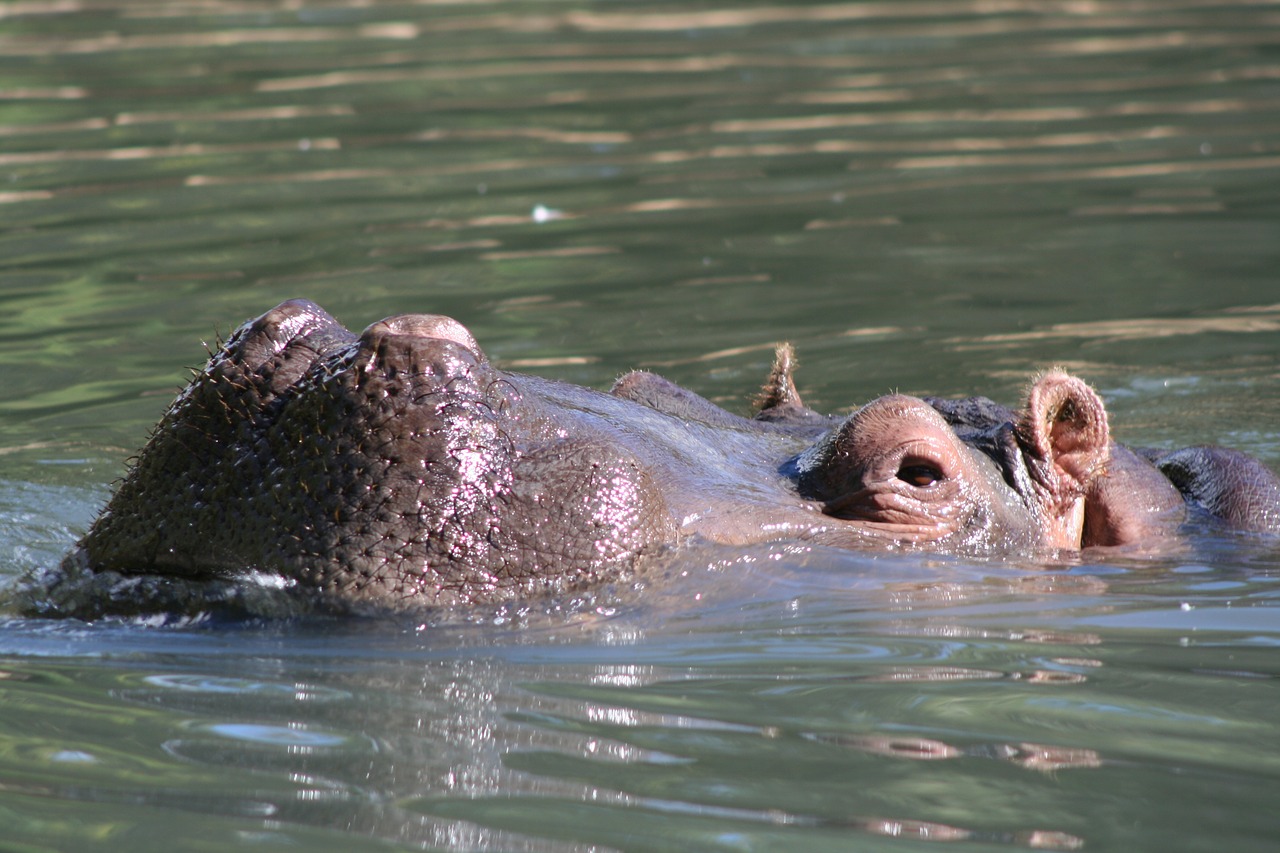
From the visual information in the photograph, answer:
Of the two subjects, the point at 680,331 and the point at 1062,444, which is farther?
the point at 680,331

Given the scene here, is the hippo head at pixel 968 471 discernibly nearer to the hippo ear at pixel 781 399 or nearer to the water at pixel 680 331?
the water at pixel 680 331

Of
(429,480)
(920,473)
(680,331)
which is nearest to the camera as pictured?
(429,480)

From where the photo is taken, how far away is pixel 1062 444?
5328mm

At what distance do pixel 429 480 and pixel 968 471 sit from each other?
174 centimetres

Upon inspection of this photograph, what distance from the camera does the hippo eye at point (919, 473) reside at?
4891 mm

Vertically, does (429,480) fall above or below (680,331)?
below

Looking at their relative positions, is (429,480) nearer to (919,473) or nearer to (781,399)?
(919,473)

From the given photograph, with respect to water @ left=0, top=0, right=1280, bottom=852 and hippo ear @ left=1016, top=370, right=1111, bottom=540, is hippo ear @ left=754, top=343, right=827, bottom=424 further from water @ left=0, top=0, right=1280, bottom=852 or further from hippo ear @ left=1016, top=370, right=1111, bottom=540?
water @ left=0, top=0, right=1280, bottom=852

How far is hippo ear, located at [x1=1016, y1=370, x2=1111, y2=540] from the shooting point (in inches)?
203

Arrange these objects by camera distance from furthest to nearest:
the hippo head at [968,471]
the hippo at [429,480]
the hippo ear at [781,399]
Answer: the hippo ear at [781,399] < the hippo head at [968,471] < the hippo at [429,480]

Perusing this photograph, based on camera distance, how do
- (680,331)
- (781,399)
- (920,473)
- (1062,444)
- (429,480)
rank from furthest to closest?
(680,331)
(781,399)
(1062,444)
(920,473)
(429,480)

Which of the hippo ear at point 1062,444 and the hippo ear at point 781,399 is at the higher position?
the hippo ear at point 781,399

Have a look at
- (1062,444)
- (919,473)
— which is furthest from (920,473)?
(1062,444)

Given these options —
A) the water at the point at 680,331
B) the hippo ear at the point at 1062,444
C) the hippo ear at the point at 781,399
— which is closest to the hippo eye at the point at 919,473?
the water at the point at 680,331
